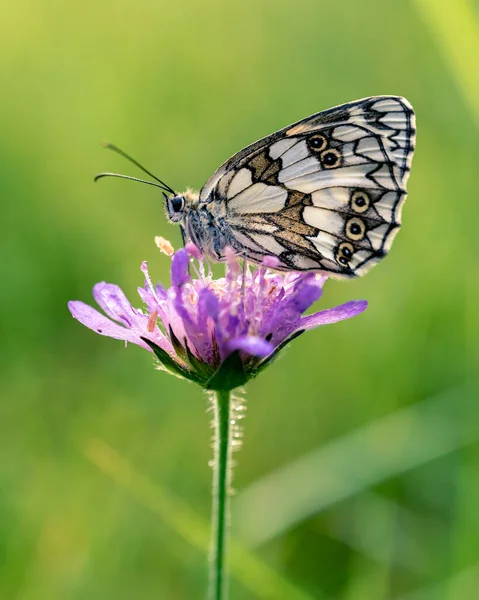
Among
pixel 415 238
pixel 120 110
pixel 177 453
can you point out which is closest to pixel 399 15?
pixel 120 110

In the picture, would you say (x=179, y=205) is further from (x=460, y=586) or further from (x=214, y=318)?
(x=460, y=586)

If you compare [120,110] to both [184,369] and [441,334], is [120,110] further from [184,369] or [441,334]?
[184,369]

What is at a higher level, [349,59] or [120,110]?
[120,110]

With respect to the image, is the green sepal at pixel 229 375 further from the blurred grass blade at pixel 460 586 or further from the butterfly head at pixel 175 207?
the blurred grass blade at pixel 460 586

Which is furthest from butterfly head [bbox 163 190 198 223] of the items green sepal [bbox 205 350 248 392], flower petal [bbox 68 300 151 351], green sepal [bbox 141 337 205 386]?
green sepal [bbox 205 350 248 392]

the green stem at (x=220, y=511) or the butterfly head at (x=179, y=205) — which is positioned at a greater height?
the butterfly head at (x=179, y=205)

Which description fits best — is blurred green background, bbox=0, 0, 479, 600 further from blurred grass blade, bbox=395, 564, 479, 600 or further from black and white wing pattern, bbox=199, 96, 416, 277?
black and white wing pattern, bbox=199, 96, 416, 277

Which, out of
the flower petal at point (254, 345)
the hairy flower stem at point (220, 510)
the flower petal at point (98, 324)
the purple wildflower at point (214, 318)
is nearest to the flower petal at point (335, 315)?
the purple wildflower at point (214, 318)
